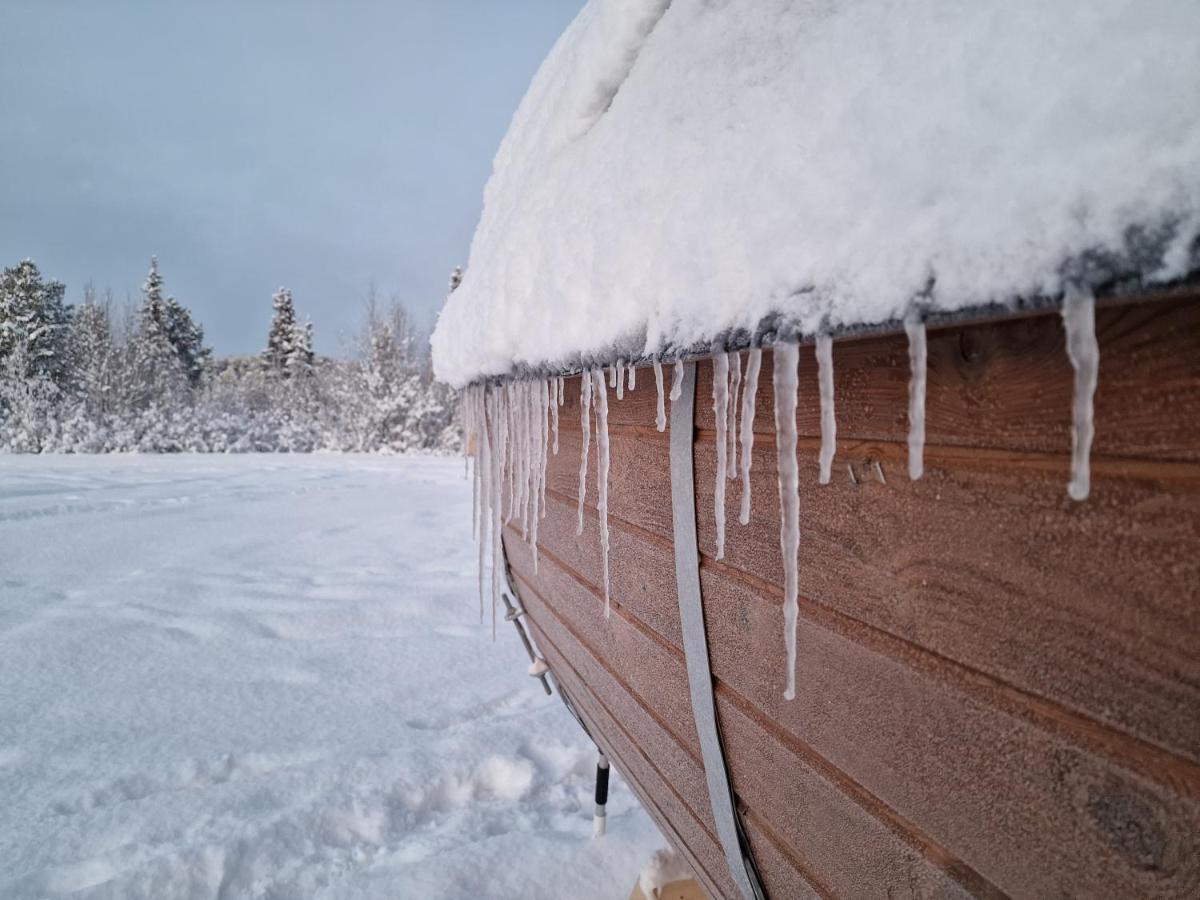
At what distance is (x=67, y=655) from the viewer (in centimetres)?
330

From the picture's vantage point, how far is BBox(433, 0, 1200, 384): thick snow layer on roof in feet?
0.98

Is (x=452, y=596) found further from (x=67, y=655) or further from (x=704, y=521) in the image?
(x=704, y=521)

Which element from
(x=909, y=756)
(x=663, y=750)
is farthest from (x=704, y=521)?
(x=663, y=750)

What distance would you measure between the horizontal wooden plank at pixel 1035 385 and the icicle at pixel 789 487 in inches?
2.2

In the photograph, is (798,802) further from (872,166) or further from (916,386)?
(872,166)

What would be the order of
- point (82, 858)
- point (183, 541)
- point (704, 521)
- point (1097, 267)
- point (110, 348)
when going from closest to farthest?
point (1097, 267)
point (704, 521)
point (82, 858)
point (183, 541)
point (110, 348)

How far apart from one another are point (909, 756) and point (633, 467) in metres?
0.56

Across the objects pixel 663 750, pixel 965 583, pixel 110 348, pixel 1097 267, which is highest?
pixel 110 348

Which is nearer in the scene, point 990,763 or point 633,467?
point 990,763

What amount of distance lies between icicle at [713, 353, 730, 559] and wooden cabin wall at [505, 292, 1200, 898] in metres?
0.02

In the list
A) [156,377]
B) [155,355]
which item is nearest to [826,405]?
[156,377]

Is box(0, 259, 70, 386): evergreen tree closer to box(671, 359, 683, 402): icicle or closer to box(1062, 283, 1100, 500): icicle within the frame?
box(671, 359, 683, 402): icicle

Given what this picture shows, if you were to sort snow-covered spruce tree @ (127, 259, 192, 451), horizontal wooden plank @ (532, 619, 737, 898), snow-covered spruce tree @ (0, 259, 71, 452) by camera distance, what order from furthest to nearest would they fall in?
1. snow-covered spruce tree @ (127, 259, 192, 451)
2. snow-covered spruce tree @ (0, 259, 71, 452)
3. horizontal wooden plank @ (532, 619, 737, 898)

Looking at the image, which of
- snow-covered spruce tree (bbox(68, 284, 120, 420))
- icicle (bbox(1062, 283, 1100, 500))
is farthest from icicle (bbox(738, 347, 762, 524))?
snow-covered spruce tree (bbox(68, 284, 120, 420))
